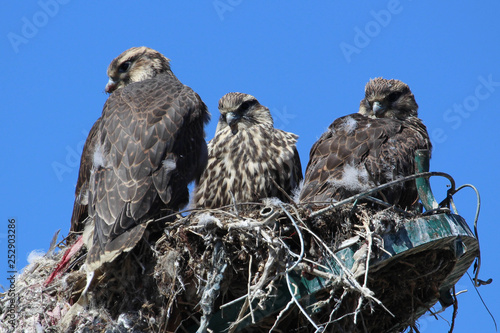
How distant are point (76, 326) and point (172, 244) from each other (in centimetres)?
80

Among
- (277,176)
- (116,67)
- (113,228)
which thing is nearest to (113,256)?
(113,228)

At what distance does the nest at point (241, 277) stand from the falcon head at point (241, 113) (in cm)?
197

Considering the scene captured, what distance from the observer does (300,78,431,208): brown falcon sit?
5.59 metres

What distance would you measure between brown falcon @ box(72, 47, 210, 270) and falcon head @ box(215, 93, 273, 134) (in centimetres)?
67

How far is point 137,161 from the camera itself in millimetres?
5176

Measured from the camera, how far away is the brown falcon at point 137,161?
486cm

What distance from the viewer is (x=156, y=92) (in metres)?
6.01

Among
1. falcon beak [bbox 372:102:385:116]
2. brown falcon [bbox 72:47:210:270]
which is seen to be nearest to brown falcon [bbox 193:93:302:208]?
brown falcon [bbox 72:47:210:270]

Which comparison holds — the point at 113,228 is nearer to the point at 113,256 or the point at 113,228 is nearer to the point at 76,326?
the point at 113,256

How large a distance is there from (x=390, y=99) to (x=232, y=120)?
1564mm

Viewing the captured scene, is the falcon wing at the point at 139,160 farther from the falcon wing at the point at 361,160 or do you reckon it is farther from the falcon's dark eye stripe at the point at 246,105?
the falcon wing at the point at 361,160

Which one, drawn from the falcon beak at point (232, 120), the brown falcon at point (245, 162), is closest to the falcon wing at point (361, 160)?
the brown falcon at point (245, 162)

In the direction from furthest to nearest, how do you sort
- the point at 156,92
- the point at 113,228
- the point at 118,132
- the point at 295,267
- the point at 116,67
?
the point at 116,67, the point at 156,92, the point at 118,132, the point at 113,228, the point at 295,267

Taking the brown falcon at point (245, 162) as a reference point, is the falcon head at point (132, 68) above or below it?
above
